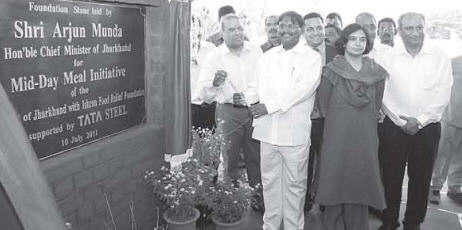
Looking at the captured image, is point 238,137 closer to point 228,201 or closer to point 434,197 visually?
point 228,201

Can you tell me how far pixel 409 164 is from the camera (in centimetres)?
406

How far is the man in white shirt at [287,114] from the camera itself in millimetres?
3643

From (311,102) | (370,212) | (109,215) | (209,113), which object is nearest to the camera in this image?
(109,215)

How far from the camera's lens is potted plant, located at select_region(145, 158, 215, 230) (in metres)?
3.39

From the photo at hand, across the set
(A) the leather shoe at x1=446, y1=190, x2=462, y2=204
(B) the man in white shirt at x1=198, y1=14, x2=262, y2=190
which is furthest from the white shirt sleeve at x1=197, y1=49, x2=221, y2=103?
(A) the leather shoe at x1=446, y1=190, x2=462, y2=204

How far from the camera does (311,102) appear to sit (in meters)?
3.81

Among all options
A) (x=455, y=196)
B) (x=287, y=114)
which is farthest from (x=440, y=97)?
(x=455, y=196)

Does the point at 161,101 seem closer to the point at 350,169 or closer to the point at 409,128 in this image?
the point at 350,169

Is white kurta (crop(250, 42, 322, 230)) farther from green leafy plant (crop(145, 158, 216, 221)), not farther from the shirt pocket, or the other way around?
the shirt pocket

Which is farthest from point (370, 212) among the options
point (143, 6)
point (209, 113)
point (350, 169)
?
point (143, 6)

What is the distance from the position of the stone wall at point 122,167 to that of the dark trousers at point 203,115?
5.63 ft

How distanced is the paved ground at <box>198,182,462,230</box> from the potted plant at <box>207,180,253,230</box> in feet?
1.44

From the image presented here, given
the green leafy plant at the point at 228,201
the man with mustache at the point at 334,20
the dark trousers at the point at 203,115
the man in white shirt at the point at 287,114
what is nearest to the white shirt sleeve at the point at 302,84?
the man in white shirt at the point at 287,114

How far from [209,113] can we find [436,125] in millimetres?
2540
